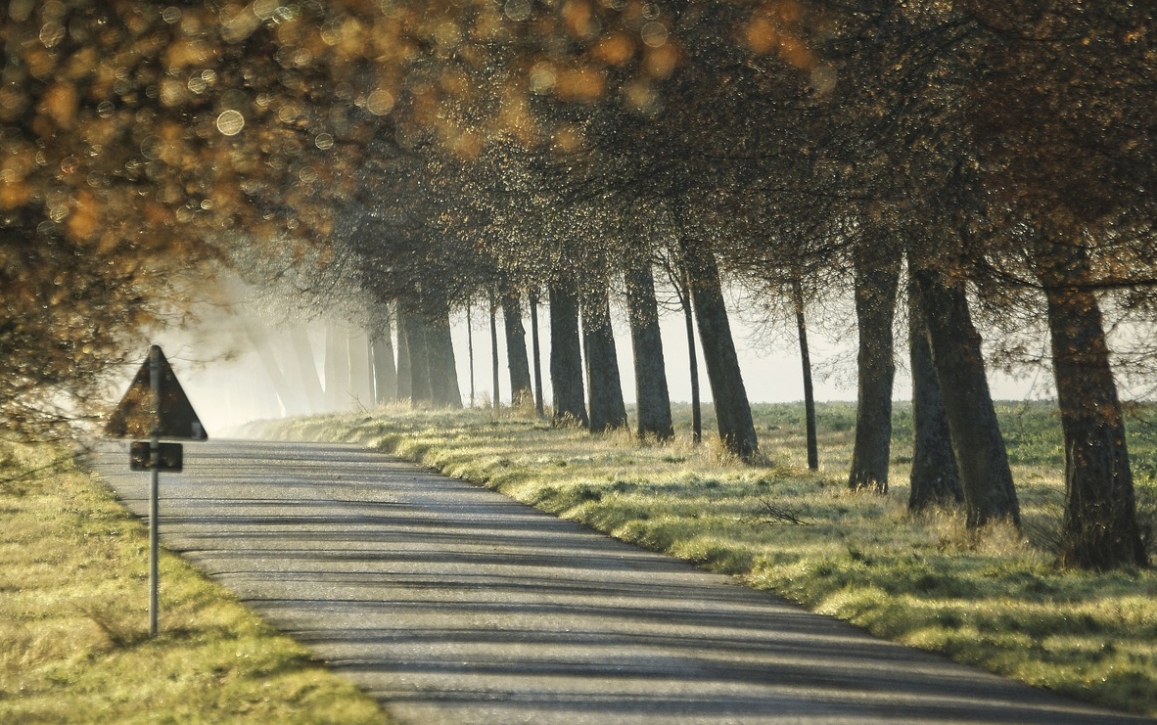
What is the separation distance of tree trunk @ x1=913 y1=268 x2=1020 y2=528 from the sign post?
9252mm

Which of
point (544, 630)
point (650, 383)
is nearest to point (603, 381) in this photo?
point (650, 383)

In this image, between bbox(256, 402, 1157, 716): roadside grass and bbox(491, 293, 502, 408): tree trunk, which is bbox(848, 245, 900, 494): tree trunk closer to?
bbox(256, 402, 1157, 716): roadside grass

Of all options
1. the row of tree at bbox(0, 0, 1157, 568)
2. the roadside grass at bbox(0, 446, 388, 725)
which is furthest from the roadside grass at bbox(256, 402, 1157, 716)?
the roadside grass at bbox(0, 446, 388, 725)

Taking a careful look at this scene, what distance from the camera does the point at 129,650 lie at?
38.2ft

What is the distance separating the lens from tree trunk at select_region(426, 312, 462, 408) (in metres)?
49.7

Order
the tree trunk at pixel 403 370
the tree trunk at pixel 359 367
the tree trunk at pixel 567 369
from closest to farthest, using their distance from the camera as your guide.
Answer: the tree trunk at pixel 567 369
the tree trunk at pixel 403 370
the tree trunk at pixel 359 367

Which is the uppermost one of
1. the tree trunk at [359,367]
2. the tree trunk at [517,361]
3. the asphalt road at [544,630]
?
the tree trunk at [359,367]

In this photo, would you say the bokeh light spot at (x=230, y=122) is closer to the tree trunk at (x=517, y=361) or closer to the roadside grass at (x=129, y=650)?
the roadside grass at (x=129, y=650)

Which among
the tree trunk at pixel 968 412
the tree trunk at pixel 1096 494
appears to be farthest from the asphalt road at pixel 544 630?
the tree trunk at pixel 968 412

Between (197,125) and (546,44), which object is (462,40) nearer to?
(546,44)

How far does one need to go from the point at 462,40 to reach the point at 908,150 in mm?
10731

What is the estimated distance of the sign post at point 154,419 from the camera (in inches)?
460

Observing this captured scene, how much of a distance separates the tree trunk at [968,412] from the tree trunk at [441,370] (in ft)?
107

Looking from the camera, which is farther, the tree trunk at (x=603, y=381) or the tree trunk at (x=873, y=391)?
the tree trunk at (x=603, y=381)
